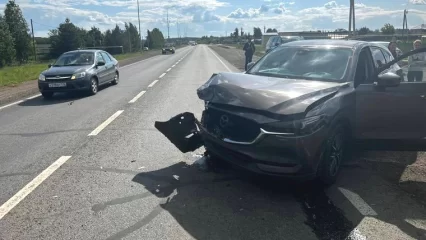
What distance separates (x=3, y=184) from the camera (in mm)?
4906

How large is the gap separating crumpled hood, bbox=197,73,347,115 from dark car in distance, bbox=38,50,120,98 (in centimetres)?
871

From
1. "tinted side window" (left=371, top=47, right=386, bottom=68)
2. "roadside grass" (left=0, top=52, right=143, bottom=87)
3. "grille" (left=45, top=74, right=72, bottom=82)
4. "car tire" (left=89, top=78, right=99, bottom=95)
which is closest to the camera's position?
"tinted side window" (left=371, top=47, right=386, bottom=68)

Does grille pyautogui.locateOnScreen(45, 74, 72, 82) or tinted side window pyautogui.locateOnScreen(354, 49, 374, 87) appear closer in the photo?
tinted side window pyautogui.locateOnScreen(354, 49, 374, 87)

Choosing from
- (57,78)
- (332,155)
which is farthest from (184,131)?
(57,78)

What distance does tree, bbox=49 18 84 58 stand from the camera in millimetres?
71000

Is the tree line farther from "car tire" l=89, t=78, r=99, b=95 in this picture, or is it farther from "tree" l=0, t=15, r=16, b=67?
"car tire" l=89, t=78, r=99, b=95

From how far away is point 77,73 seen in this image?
1277 cm

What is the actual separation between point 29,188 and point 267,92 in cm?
313

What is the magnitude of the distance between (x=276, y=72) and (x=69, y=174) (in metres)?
3.28

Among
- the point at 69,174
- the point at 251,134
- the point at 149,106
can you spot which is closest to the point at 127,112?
the point at 149,106

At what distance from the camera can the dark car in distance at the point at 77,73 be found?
12570 millimetres

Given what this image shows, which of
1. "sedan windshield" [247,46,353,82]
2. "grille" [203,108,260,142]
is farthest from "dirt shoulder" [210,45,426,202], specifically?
"grille" [203,108,260,142]

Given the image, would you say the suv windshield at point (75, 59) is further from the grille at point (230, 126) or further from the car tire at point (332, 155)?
the car tire at point (332, 155)

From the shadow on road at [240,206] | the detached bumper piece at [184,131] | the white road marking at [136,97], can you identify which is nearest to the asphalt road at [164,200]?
the shadow on road at [240,206]
